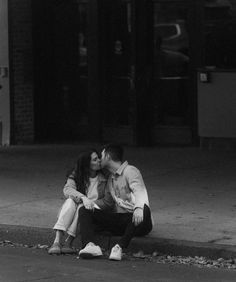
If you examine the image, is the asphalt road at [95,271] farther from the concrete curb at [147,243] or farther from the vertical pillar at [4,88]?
the vertical pillar at [4,88]

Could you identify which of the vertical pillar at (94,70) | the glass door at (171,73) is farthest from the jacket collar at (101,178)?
the vertical pillar at (94,70)

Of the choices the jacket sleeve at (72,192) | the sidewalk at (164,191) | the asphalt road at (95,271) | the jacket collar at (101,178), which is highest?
the jacket collar at (101,178)

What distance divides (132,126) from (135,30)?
1559 mm

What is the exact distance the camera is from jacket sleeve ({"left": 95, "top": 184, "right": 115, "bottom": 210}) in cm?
891

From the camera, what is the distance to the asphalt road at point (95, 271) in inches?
307

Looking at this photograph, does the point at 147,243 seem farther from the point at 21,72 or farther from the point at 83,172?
the point at 21,72

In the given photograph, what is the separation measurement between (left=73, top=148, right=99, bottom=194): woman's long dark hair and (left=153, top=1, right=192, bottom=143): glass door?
6365 mm

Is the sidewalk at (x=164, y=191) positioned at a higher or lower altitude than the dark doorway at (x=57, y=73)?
lower

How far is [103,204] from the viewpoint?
895 cm

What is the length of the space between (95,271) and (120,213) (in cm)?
87

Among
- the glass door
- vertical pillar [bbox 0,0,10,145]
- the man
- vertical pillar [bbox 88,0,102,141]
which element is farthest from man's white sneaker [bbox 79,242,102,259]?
vertical pillar [bbox 0,0,10,145]

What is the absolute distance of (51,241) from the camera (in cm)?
923

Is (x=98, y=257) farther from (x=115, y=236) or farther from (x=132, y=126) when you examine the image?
(x=132, y=126)

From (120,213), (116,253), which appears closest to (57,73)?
(120,213)
